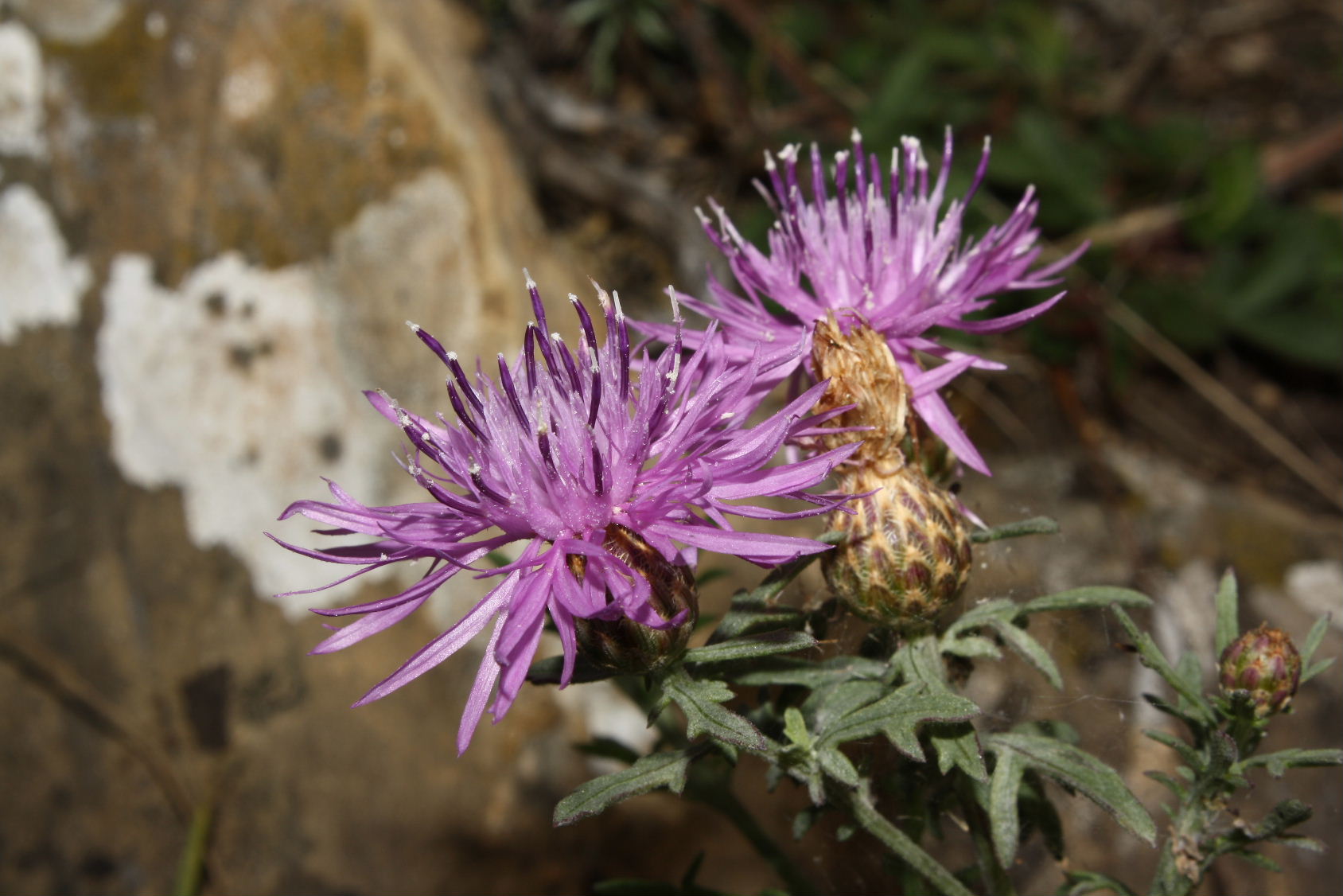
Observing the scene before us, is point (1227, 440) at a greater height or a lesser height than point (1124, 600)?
greater

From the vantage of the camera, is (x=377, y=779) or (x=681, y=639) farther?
(x=377, y=779)

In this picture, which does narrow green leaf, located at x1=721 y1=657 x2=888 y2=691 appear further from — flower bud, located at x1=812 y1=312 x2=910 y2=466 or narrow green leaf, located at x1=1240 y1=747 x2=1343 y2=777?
narrow green leaf, located at x1=1240 y1=747 x2=1343 y2=777

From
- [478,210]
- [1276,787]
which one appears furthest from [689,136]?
[1276,787]

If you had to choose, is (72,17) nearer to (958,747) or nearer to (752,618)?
(752,618)

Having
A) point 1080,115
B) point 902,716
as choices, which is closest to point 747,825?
point 902,716

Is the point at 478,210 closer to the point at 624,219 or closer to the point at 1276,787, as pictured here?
the point at 624,219

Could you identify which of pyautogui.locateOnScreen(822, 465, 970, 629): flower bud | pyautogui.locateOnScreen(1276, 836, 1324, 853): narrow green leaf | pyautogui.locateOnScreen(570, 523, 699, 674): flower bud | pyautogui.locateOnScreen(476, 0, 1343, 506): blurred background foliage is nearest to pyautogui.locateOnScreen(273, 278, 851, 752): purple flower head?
pyautogui.locateOnScreen(570, 523, 699, 674): flower bud

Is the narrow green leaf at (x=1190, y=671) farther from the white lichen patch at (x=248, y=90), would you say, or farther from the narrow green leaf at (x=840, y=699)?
the white lichen patch at (x=248, y=90)
